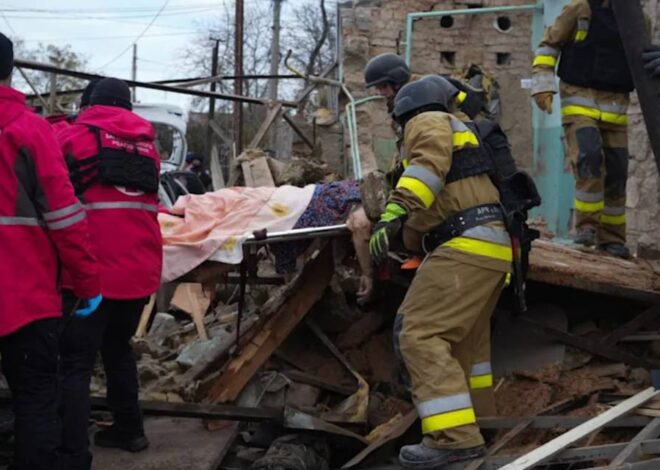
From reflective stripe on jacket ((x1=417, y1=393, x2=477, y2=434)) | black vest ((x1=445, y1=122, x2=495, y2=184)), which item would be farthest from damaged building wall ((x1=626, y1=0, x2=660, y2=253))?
reflective stripe on jacket ((x1=417, y1=393, x2=477, y2=434))

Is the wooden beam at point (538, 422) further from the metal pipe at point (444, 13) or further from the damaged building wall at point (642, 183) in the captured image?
the metal pipe at point (444, 13)

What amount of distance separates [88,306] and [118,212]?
595 mm

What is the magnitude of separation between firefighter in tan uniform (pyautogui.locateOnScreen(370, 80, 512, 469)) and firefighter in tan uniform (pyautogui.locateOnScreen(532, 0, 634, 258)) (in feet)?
4.92

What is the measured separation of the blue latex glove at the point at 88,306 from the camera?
332cm

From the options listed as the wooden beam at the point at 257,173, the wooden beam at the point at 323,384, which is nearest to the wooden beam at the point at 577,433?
the wooden beam at the point at 323,384

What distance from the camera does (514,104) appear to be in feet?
36.6

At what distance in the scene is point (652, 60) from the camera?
327cm

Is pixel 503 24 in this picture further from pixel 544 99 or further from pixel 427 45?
pixel 544 99

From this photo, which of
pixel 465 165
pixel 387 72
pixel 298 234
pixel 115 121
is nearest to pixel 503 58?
pixel 387 72

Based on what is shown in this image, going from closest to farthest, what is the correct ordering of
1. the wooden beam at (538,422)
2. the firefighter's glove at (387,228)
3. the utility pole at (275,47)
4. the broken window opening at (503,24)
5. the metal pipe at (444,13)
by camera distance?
1. the firefighter's glove at (387,228)
2. the wooden beam at (538,422)
3. the metal pipe at (444,13)
4. the broken window opening at (503,24)
5. the utility pole at (275,47)

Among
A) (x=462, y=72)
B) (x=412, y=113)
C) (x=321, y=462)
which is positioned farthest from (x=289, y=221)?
(x=462, y=72)

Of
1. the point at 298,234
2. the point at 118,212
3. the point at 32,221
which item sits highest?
the point at 32,221

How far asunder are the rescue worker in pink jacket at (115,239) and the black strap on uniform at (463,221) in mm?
1364

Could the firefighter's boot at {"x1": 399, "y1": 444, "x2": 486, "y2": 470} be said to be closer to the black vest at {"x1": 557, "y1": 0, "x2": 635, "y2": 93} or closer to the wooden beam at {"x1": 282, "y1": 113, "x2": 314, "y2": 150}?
the black vest at {"x1": 557, "y1": 0, "x2": 635, "y2": 93}
